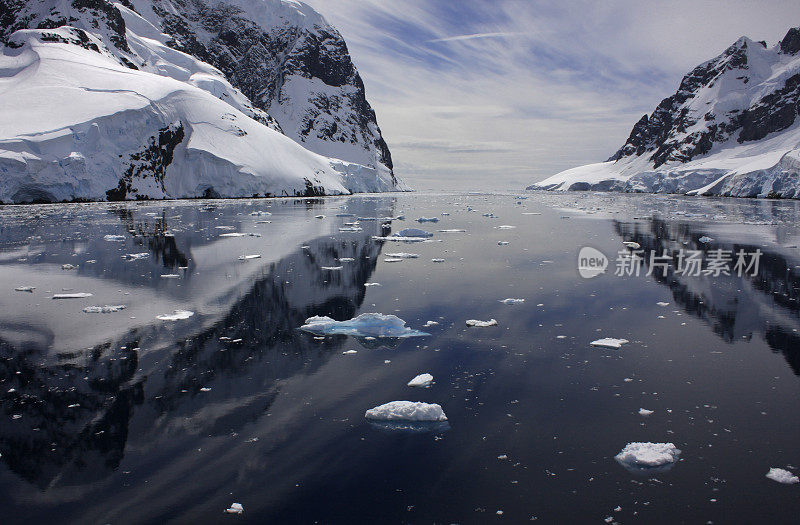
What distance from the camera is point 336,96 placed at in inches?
6068

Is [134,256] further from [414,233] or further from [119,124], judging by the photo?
[119,124]

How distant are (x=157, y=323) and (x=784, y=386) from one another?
8786 millimetres

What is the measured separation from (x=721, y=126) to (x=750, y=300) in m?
141

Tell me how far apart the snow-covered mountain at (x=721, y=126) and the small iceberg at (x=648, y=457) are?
85248 mm

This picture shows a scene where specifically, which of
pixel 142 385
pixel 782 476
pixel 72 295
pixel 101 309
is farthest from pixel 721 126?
pixel 142 385

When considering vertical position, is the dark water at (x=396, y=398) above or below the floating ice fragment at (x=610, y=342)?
below

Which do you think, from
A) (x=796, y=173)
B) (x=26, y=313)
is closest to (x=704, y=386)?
(x=26, y=313)

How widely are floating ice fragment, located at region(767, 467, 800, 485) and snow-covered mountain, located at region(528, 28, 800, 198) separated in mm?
85084

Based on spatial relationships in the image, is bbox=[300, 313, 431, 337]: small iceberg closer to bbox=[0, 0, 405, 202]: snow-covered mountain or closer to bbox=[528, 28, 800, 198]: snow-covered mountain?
bbox=[0, 0, 405, 202]: snow-covered mountain

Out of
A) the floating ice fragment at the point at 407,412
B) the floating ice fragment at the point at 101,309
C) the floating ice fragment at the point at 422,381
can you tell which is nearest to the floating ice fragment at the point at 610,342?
the floating ice fragment at the point at 422,381

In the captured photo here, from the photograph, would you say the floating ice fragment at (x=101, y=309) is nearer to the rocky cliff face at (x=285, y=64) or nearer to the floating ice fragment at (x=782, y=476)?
the floating ice fragment at (x=782, y=476)

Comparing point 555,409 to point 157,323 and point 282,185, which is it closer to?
point 157,323

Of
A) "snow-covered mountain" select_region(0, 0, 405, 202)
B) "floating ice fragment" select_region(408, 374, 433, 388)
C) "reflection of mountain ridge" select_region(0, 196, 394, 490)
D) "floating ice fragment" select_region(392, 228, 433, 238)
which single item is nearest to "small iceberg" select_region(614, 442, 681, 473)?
"floating ice fragment" select_region(408, 374, 433, 388)

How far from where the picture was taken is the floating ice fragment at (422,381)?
227 inches
